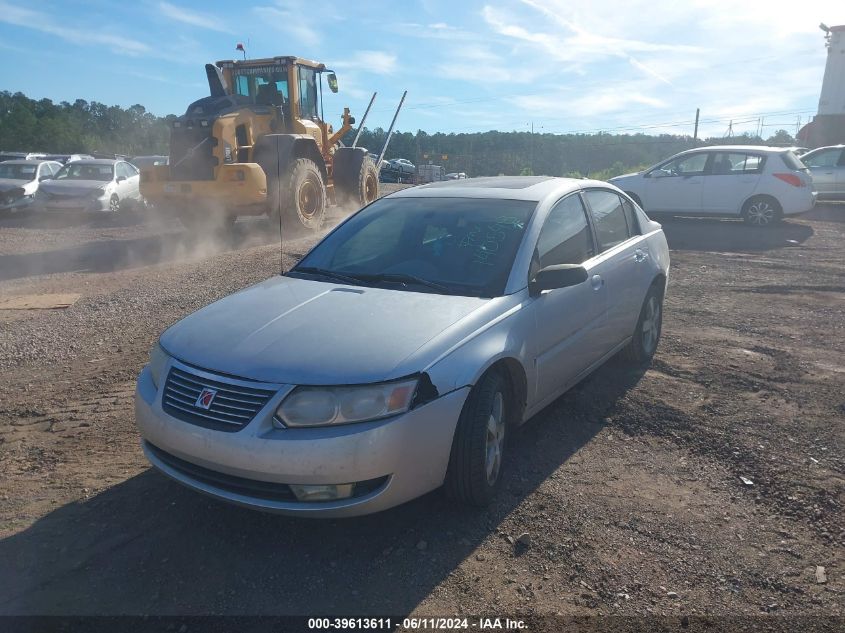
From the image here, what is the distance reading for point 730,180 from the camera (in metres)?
14.1

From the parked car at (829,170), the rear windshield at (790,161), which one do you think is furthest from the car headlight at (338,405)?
the parked car at (829,170)

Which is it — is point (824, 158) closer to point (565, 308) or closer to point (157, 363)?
point (565, 308)

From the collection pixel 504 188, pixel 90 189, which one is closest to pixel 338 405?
pixel 504 188

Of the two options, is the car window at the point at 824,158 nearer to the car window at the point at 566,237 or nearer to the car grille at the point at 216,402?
the car window at the point at 566,237

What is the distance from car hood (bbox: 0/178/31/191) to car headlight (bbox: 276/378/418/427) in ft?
57.9

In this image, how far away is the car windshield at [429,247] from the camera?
156 inches

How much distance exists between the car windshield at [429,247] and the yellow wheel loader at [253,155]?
6.80 m

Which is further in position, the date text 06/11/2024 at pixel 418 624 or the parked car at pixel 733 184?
the parked car at pixel 733 184

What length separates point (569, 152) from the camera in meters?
50.3

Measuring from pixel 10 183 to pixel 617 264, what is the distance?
17.4 meters

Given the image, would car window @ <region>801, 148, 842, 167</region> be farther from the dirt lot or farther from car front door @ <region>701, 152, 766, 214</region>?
the dirt lot

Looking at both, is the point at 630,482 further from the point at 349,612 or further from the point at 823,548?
the point at 349,612

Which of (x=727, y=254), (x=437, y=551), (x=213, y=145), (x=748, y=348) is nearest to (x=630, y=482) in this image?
(x=437, y=551)

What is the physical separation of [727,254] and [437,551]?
9.89 metres
